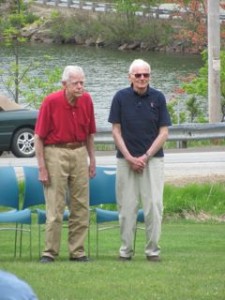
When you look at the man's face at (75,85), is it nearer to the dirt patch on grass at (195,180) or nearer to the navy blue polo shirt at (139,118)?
the navy blue polo shirt at (139,118)

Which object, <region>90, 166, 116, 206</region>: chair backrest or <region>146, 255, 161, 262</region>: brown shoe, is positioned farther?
<region>90, 166, 116, 206</region>: chair backrest

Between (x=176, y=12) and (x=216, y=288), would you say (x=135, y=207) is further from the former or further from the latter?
(x=176, y=12)

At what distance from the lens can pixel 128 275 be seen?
9648 mm

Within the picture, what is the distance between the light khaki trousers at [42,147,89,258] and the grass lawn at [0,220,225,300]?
206 millimetres

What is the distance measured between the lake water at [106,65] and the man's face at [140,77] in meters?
22.6

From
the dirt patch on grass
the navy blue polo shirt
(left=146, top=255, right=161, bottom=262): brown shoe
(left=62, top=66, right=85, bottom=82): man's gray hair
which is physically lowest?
the dirt patch on grass

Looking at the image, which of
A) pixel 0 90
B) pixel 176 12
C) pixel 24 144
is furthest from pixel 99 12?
pixel 24 144

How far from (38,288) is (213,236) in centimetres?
508

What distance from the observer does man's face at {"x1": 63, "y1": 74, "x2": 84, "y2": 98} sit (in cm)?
1023

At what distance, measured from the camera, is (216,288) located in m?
9.04

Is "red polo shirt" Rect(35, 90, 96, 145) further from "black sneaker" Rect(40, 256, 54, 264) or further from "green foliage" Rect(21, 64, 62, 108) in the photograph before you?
"green foliage" Rect(21, 64, 62, 108)

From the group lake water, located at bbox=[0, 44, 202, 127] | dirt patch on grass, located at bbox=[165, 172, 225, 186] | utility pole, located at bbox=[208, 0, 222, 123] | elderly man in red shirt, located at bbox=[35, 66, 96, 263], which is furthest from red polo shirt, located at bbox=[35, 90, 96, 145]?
lake water, located at bbox=[0, 44, 202, 127]

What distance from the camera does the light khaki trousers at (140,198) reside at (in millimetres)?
10641

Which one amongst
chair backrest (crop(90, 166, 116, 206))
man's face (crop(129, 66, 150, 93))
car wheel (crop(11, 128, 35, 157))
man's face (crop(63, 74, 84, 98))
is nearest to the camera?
man's face (crop(63, 74, 84, 98))
